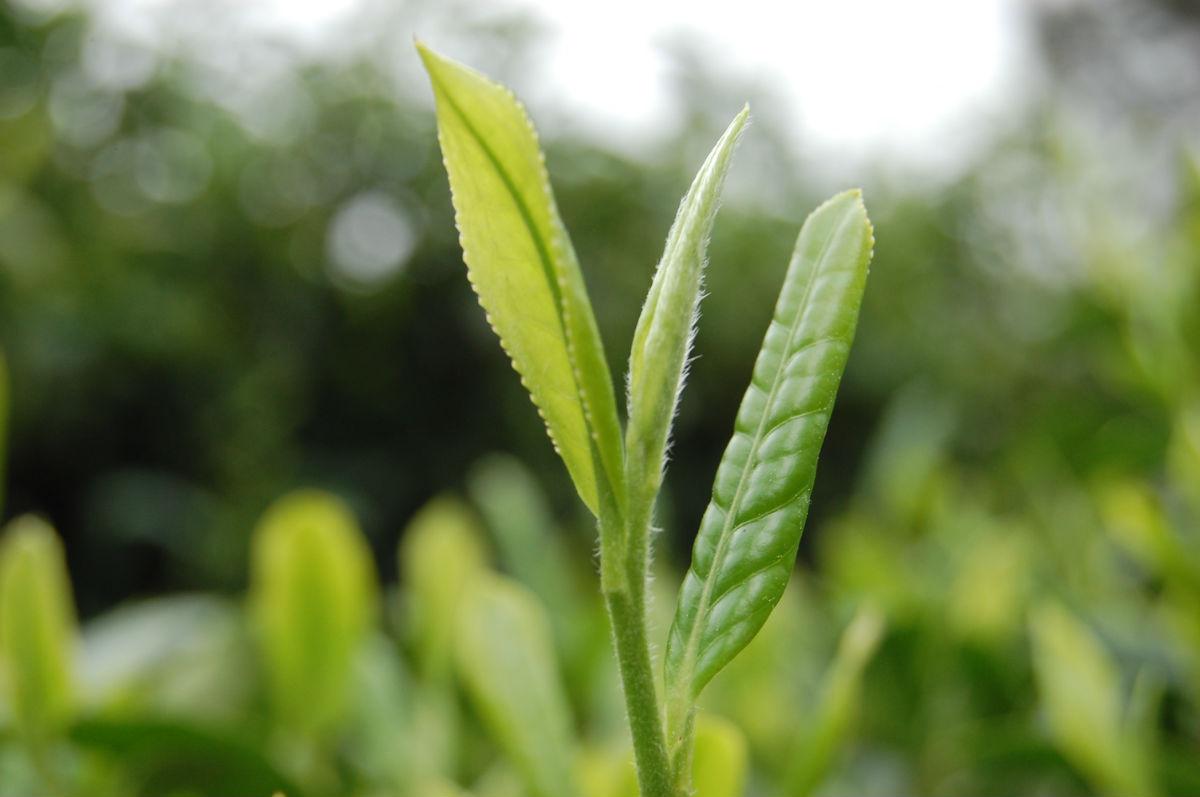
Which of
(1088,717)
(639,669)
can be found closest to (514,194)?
(639,669)

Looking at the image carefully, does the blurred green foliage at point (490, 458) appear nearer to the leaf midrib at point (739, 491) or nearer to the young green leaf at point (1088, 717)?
the young green leaf at point (1088, 717)

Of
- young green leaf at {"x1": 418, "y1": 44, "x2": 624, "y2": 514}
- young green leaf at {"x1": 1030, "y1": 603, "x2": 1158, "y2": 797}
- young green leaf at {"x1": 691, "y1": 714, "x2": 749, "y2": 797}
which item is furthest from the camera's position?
young green leaf at {"x1": 1030, "y1": 603, "x2": 1158, "y2": 797}

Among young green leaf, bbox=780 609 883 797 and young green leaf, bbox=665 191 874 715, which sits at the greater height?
young green leaf, bbox=665 191 874 715

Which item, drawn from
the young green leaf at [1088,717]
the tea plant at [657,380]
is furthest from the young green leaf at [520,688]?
the young green leaf at [1088,717]

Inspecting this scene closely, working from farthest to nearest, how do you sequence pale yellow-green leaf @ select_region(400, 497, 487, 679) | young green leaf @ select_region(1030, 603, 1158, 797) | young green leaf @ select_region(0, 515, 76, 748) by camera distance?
pale yellow-green leaf @ select_region(400, 497, 487, 679) → young green leaf @ select_region(1030, 603, 1158, 797) → young green leaf @ select_region(0, 515, 76, 748)

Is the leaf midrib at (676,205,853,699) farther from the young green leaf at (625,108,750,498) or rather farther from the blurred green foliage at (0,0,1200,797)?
the blurred green foliage at (0,0,1200,797)

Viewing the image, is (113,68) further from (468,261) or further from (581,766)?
(468,261)

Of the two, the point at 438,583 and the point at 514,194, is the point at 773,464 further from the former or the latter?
the point at 438,583

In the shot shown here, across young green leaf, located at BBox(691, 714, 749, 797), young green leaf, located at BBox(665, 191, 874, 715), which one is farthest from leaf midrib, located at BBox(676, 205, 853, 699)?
young green leaf, located at BBox(691, 714, 749, 797)
